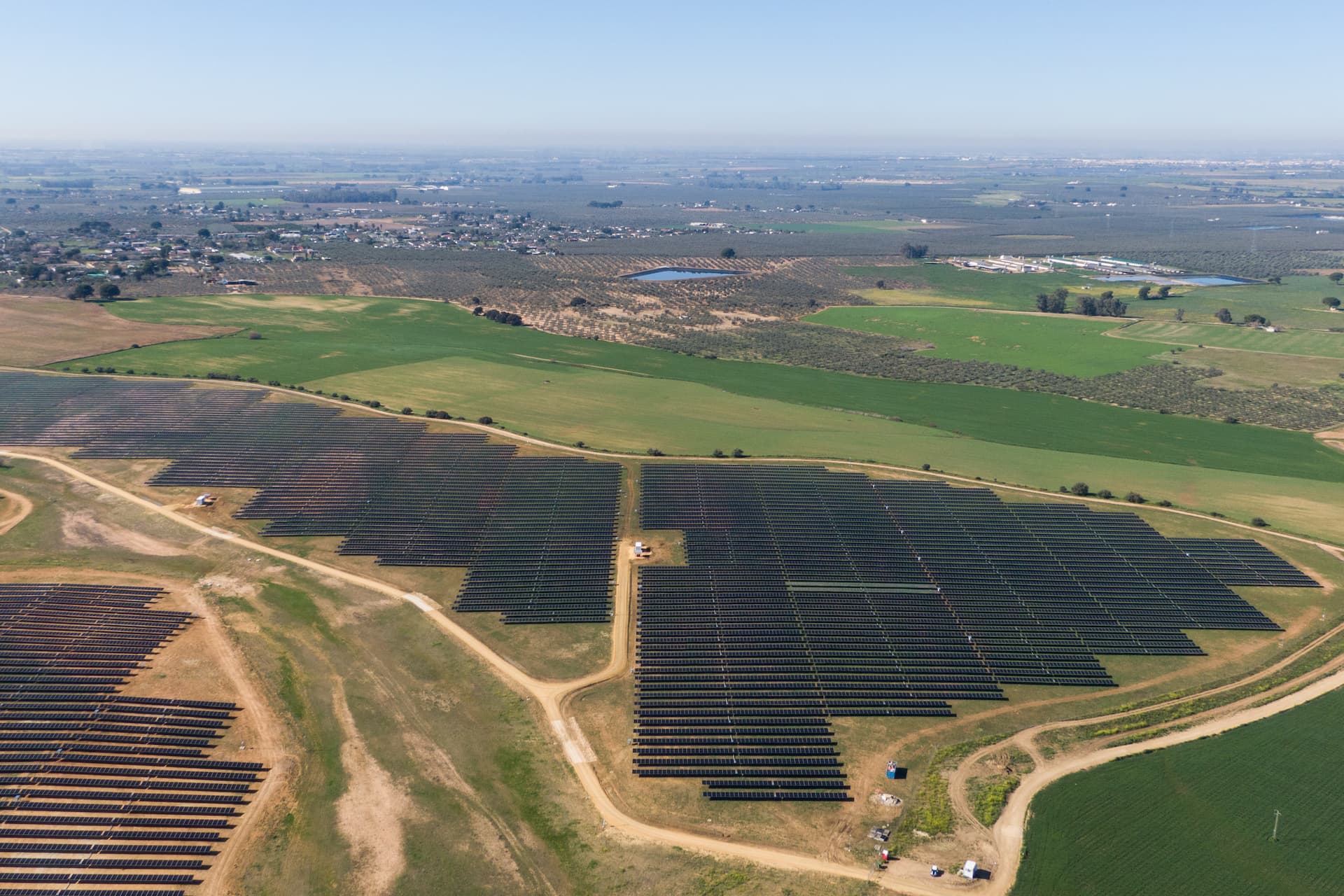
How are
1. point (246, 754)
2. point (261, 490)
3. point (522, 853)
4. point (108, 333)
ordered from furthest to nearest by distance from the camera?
point (108, 333) → point (261, 490) → point (246, 754) → point (522, 853)

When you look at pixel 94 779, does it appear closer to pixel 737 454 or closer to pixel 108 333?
pixel 737 454

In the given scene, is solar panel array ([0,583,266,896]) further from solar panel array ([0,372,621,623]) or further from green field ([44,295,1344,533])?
green field ([44,295,1344,533])

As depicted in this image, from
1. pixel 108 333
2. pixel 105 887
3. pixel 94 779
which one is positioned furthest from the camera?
pixel 108 333

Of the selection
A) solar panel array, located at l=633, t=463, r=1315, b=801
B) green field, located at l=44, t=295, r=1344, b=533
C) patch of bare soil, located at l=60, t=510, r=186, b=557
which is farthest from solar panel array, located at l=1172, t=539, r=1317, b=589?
patch of bare soil, located at l=60, t=510, r=186, b=557

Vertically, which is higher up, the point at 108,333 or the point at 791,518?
the point at 108,333

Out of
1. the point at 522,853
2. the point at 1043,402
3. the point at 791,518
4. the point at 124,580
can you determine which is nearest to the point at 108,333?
the point at 124,580

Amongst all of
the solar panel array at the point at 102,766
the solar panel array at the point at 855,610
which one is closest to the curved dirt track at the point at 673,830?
the solar panel array at the point at 855,610

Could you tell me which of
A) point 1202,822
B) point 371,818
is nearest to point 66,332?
point 371,818
